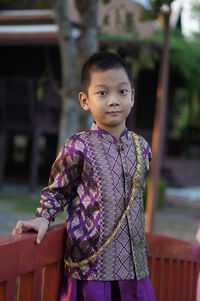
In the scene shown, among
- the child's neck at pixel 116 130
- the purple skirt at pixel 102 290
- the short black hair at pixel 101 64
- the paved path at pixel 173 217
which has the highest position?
the short black hair at pixel 101 64

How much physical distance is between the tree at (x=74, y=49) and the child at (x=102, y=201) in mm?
3579

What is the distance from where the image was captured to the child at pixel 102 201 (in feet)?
6.19

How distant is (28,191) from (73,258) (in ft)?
31.4

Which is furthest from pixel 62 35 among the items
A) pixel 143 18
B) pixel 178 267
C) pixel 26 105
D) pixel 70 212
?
pixel 26 105

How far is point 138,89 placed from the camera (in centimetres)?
1470

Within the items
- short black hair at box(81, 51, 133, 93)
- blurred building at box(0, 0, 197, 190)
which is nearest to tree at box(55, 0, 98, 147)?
blurred building at box(0, 0, 197, 190)

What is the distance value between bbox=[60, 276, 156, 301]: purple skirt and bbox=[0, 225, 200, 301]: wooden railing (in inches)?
2.3

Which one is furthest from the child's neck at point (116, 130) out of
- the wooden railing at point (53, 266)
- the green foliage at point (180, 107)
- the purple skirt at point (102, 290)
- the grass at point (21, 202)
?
the green foliage at point (180, 107)

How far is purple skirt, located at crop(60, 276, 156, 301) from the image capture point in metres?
1.89

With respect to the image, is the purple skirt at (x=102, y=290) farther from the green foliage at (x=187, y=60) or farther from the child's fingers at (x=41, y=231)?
the green foliage at (x=187, y=60)

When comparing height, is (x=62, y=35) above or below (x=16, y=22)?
below

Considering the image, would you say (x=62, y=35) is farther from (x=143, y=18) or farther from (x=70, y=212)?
(x=70, y=212)

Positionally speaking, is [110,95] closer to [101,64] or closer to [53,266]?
[101,64]

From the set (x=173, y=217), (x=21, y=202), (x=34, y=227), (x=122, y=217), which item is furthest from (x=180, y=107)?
(x=34, y=227)
